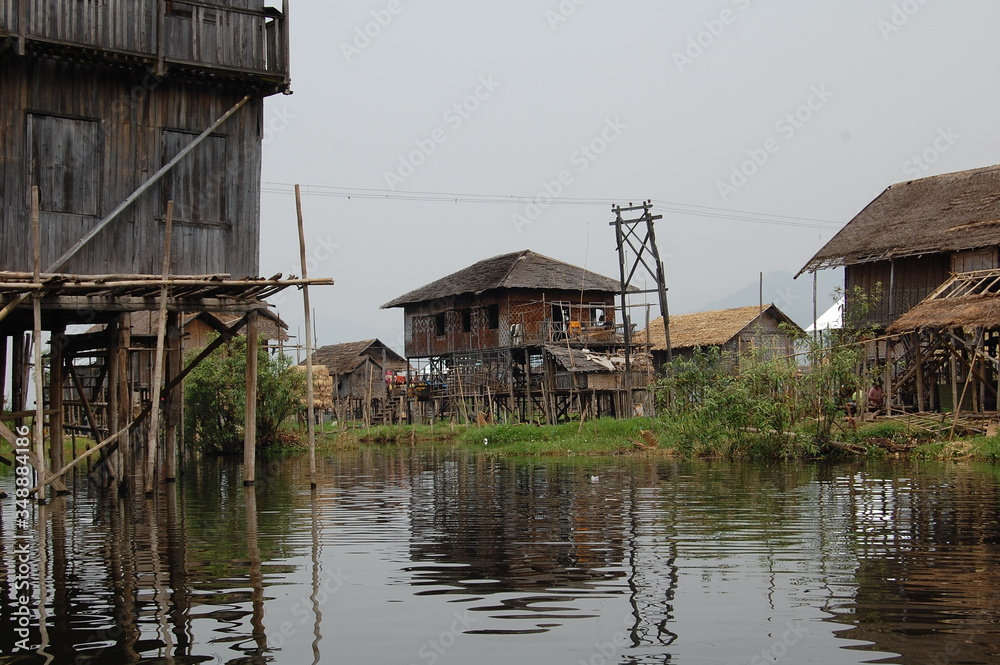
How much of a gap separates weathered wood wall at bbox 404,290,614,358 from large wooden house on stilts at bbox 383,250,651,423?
0.14ft

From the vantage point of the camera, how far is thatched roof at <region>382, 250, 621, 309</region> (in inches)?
1743

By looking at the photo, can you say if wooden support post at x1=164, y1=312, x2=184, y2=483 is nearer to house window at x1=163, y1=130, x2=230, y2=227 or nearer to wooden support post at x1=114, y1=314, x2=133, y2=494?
wooden support post at x1=114, y1=314, x2=133, y2=494

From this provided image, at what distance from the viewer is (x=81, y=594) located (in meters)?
8.60

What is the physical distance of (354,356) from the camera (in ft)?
197

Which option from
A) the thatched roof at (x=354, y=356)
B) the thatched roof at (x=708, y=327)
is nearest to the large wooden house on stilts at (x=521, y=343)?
the thatched roof at (x=708, y=327)

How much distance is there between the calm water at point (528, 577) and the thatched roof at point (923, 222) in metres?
15.3

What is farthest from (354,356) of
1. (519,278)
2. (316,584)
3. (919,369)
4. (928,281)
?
(316,584)

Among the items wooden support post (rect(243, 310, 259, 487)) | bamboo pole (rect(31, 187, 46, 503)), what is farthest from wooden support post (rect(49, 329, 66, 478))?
wooden support post (rect(243, 310, 259, 487))

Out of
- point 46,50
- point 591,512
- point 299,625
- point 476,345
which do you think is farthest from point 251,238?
point 476,345

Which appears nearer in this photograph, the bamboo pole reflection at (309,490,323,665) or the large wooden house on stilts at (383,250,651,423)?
the bamboo pole reflection at (309,490,323,665)

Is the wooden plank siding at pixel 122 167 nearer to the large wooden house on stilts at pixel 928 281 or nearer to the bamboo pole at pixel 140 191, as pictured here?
the bamboo pole at pixel 140 191

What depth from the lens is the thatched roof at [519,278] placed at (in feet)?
145

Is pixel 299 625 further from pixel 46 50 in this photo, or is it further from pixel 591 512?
pixel 46 50

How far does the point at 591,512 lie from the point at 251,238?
7.34m
